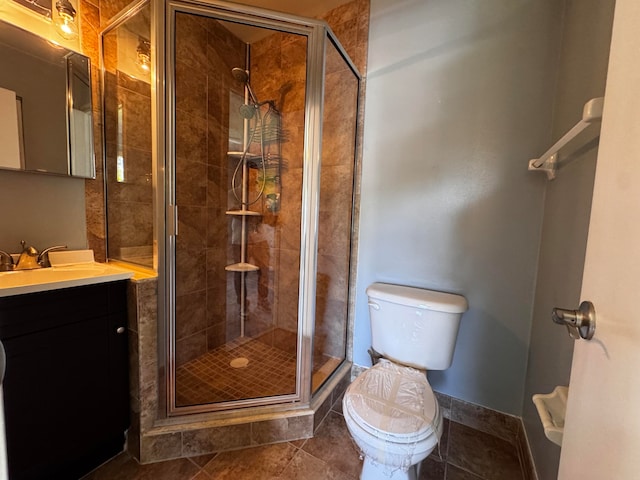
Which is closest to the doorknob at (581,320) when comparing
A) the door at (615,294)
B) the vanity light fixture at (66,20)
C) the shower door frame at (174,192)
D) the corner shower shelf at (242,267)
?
the door at (615,294)

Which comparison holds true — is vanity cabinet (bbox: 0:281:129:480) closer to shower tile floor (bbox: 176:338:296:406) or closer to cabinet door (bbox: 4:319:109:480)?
cabinet door (bbox: 4:319:109:480)

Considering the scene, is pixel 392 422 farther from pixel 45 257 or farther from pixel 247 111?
pixel 247 111

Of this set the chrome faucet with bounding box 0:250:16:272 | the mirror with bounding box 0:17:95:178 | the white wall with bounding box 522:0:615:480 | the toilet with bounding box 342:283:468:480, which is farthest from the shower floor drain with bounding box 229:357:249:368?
the white wall with bounding box 522:0:615:480

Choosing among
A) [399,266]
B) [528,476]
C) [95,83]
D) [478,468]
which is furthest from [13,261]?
[528,476]

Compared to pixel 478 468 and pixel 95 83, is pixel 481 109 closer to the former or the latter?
pixel 478 468

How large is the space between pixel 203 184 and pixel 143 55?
0.77 metres

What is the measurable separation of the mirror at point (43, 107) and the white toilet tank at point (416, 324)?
173 centimetres

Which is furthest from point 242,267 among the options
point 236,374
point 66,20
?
point 66,20

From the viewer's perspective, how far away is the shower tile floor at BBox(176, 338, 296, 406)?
146 cm

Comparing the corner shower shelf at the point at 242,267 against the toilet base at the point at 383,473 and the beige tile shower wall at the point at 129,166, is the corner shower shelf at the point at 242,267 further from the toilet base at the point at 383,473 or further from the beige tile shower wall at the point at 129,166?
the toilet base at the point at 383,473

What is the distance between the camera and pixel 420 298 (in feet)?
4.50

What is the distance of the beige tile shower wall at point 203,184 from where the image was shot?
4.93ft

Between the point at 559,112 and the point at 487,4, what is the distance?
69cm

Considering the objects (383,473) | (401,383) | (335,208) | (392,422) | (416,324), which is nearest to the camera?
(392,422)
